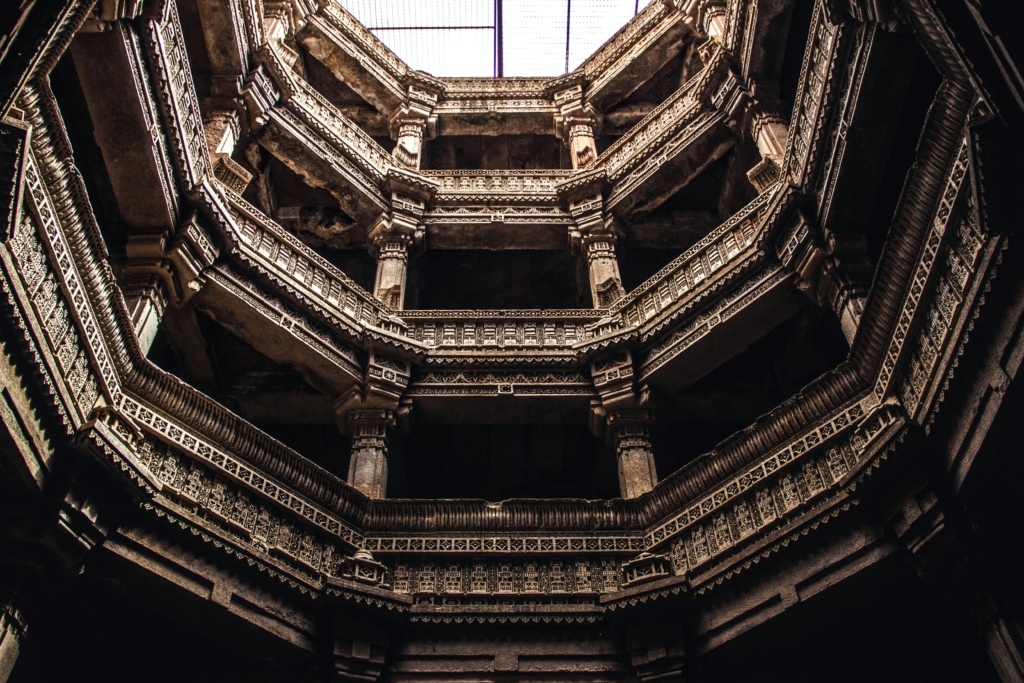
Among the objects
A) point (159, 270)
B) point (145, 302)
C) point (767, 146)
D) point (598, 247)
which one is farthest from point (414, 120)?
point (145, 302)

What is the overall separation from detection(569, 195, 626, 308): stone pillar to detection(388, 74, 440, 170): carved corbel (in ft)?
14.3

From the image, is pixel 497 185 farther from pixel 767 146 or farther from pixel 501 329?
pixel 767 146

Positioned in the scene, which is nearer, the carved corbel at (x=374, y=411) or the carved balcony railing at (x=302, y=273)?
the carved corbel at (x=374, y=411)

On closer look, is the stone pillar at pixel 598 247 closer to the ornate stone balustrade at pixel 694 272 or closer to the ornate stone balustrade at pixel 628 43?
the ornate stone balustrade at pixel 694 272

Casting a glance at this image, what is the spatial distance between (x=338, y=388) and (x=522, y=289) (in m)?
6.85

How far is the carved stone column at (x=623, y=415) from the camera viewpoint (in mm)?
9547

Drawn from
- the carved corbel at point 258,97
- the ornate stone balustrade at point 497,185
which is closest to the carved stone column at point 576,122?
the ornate stone balustrade at point 497,185

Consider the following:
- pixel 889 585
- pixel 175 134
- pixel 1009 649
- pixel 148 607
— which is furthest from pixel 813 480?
pixel 175 134

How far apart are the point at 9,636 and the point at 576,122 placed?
52.0ft

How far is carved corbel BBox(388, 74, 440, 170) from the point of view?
56.6 feet

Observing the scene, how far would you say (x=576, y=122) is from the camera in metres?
18.3

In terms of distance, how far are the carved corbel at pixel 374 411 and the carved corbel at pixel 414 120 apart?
7847mm

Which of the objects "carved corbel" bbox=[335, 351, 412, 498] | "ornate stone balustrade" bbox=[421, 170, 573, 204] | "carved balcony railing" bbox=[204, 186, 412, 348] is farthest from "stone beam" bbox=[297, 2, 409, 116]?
"carved corbel" bbox=[335, 351, 412, 498]

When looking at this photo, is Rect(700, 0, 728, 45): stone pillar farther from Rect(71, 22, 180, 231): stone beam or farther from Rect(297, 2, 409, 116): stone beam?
Rect(71, 22, 180, 231): stone beam
